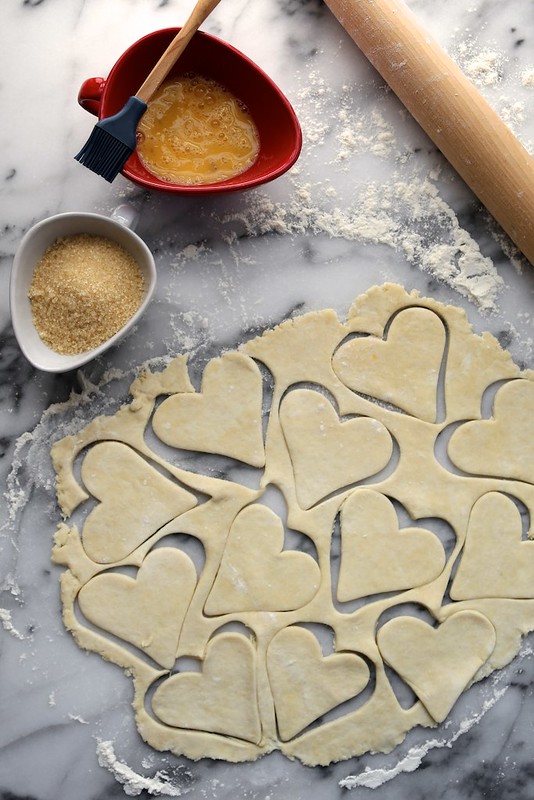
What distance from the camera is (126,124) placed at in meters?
1.07

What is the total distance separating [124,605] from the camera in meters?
1.17

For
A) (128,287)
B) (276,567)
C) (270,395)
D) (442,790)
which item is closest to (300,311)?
(270,395)

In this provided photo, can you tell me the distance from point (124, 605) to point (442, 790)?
0.57m

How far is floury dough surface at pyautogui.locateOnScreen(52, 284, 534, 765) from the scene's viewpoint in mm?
1171

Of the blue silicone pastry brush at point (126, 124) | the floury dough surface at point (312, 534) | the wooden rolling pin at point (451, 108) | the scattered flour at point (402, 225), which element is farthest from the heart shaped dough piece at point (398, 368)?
the blue silicone pastry brush at point (126, 124)

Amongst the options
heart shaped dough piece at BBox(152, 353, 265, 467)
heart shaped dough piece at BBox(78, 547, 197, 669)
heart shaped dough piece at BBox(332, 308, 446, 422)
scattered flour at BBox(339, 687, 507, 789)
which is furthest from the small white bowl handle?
scattered flour at BBox(339, 687, 507, 789)

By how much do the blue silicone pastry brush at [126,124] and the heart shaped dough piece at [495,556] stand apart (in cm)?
75

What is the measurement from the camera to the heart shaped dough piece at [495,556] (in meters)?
1.20

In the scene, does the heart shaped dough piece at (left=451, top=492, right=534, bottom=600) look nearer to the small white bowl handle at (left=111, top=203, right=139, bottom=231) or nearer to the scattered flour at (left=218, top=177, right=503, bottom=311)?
the scattered flour at (left=218, top=177, right=503, bottom=311)

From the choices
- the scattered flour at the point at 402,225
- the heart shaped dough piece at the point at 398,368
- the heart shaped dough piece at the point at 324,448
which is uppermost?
the scattered flour at the point at 402,225

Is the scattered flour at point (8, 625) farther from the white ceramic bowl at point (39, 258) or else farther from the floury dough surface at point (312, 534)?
the white ceramic bowl at point (39, 258)

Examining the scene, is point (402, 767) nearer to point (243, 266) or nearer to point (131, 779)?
point (131, 779)

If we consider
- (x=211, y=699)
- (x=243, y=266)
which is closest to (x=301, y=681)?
(x=211, y=699)

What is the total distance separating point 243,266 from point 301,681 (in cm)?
65
